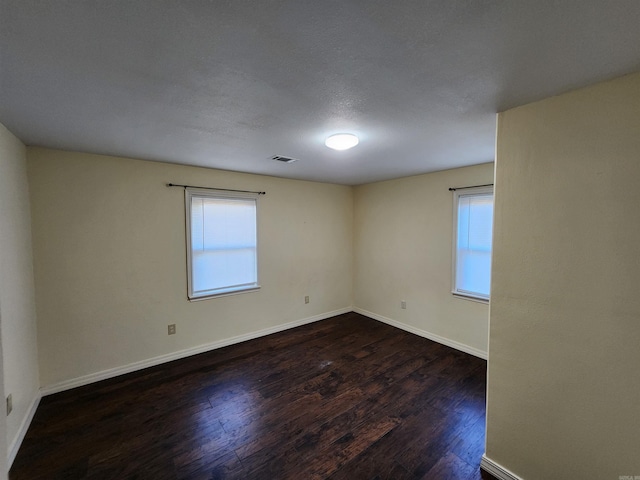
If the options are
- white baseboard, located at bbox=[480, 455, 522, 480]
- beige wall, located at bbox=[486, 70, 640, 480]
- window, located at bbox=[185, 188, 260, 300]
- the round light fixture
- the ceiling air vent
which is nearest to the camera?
beige wall, located at bbox=[486, 70, 640, 480]

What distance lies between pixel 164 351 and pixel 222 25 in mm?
3286

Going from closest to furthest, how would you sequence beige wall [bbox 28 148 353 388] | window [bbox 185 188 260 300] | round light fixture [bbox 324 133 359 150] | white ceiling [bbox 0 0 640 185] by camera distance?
1. white ceiling [bbox 0 0 640 185]
2. round light fixture [bbox 324 133 359 150]
3. beige wall [bbox 28 148 353 388]
4. window [bbox 185 188 260 300]

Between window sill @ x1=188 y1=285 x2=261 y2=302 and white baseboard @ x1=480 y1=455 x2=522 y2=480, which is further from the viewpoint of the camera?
window sill @ x1=188 y1=285 x2=261 y2=302

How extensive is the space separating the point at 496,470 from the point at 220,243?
10.9 ft

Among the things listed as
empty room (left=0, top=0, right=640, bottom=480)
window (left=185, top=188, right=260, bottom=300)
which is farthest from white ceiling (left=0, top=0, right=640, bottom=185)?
window (left=185, top=188, right=260, bottom=300)

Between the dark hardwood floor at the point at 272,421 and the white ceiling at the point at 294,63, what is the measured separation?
2313 millimetres

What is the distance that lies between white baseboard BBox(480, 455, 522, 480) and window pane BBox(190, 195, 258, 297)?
9.74ft

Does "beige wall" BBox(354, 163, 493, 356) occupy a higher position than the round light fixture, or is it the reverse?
the round light fixture

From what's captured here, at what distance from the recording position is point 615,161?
1.29 metres

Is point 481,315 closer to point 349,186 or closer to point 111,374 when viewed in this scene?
point 349,186

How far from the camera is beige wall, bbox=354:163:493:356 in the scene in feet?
10.8

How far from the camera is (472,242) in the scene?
324 centimetres

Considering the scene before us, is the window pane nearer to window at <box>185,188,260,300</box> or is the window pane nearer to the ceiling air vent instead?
window at <box>185,188,260,300</box>

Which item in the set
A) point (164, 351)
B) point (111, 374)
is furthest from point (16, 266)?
point (164, 351)
